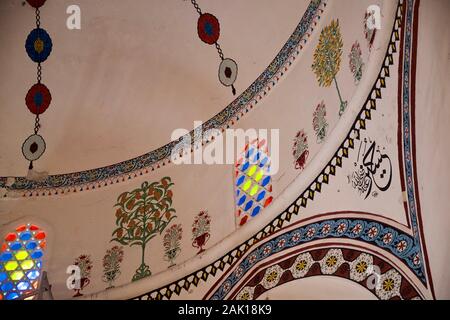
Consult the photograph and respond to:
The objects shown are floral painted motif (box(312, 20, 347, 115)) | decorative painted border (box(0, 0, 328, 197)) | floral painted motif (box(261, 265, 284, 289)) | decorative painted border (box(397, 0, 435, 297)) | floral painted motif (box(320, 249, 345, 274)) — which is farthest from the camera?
decorative painted border (box(0, 0, 328, 197))

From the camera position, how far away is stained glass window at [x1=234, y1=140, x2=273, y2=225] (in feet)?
20.1

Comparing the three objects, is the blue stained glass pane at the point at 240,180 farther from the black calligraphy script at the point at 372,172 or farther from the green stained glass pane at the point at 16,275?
the green stained glass pane at the point at 16,275

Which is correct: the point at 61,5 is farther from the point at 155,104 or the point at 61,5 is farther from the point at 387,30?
the point at 387,30

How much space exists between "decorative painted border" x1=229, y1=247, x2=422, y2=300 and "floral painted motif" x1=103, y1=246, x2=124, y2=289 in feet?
5.15

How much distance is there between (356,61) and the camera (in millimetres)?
5152

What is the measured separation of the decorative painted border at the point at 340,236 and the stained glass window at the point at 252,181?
20.9 inches

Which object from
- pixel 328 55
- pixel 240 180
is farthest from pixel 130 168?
pixel 328 55

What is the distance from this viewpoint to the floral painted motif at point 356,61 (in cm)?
505

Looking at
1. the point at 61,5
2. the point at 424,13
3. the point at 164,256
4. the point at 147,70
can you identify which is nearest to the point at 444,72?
the point at 424,13

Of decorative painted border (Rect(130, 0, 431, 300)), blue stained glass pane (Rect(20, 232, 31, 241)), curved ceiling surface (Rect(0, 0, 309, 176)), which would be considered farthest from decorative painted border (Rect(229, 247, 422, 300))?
blue stained glass pane (Rect(20, 232, 31, 241))

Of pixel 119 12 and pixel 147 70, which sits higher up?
pixel 119 12

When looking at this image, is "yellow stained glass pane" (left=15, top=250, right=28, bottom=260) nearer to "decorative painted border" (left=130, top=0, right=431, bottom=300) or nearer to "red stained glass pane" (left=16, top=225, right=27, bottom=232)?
"red stained glass pane" (left=16, top=225, right=27, bottom=232)

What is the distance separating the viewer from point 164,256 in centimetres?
646

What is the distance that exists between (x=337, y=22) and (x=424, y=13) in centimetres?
143
